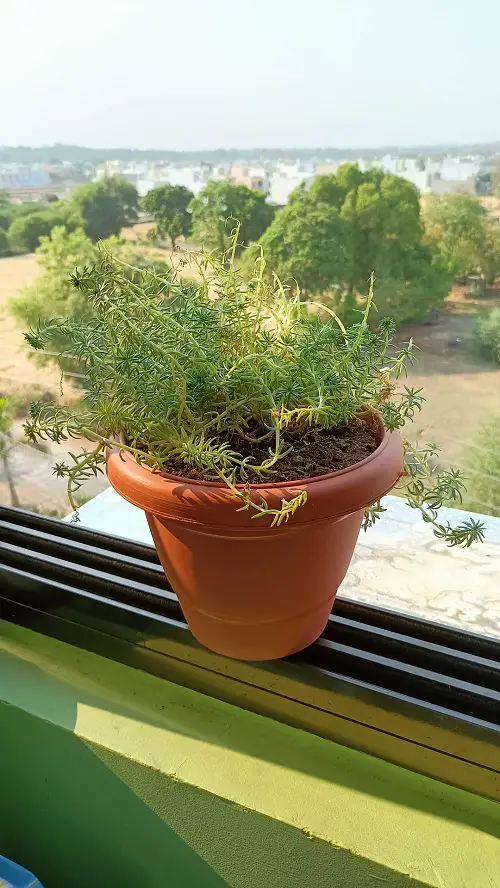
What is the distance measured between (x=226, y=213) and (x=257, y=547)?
45cm

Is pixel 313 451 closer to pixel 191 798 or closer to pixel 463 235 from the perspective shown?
pixel 463 235

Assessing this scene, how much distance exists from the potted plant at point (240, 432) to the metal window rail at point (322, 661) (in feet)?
0.35

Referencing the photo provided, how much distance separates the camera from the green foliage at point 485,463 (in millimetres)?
774

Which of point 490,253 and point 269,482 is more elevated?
point 490,253

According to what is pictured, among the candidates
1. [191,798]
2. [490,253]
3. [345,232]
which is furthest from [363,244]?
A: [191,798]

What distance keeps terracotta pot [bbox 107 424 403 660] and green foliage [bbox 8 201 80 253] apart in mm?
452

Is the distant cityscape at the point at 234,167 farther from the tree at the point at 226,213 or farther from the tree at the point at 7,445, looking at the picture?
the tree at the point at 7,445

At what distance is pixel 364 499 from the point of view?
23.8 inches

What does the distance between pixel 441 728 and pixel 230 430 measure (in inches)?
15.5

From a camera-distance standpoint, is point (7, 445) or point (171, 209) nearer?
point (171, 209)

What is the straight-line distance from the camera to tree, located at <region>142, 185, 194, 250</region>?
0.88 metres

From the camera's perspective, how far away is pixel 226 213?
2.84ft

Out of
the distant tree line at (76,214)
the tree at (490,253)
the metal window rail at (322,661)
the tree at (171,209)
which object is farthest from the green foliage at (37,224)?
the tree at (490,253)

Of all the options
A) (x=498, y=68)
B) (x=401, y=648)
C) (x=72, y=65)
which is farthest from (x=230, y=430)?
(x=72, y=65)
